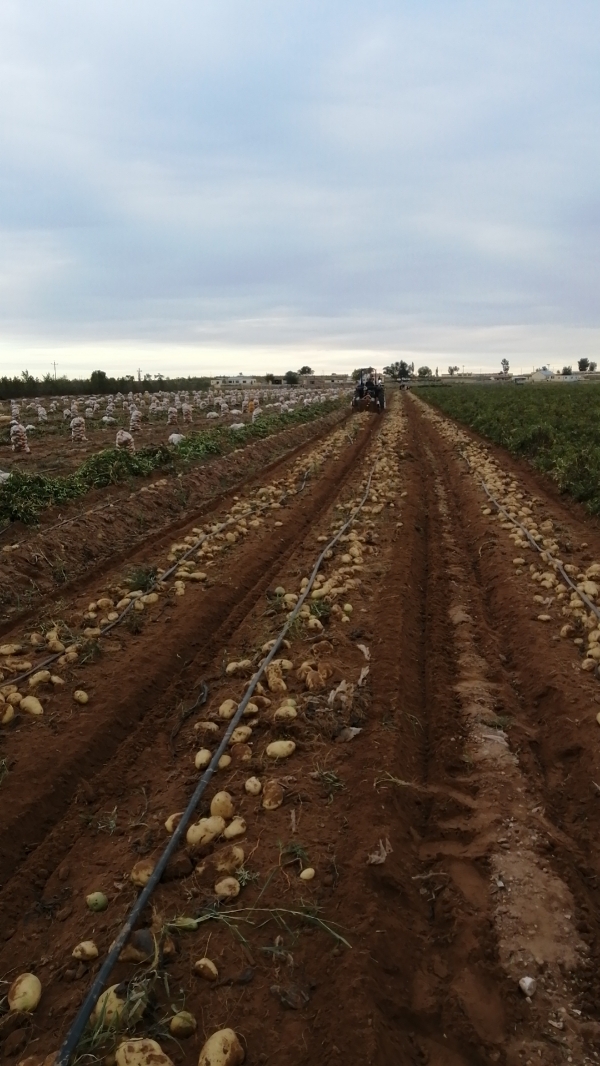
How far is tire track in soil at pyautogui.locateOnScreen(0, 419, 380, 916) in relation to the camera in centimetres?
351

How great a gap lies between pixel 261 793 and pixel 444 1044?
5.29ft

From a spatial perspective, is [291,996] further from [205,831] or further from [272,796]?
[272,796]

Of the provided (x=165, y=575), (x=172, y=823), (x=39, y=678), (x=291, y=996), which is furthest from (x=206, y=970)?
(x=165, y=575)

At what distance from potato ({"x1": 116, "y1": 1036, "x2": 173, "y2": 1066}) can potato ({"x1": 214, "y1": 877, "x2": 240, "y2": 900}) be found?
77 centimetres

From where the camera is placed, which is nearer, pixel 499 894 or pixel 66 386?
pixel 499 894

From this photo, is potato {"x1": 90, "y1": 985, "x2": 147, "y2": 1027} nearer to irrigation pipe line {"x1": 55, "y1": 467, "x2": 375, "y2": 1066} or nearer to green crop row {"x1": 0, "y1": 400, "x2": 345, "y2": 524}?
irrigation pipe line {"x1": 55, "y1": 467, "x2": 375, "y2": 1066}

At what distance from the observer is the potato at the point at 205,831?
11.1 feet

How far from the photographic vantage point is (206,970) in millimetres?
2598

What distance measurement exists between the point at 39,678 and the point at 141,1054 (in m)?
3.22

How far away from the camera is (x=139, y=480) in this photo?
41.1ft

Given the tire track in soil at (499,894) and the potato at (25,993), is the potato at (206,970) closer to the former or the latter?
the potato at (25,993)

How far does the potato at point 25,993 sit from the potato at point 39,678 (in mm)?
2588

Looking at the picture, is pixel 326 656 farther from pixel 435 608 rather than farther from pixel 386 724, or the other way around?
pixel 435 608

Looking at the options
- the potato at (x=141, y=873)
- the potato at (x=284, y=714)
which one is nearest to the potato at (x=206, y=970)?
the potato at (x=141, y=873)
